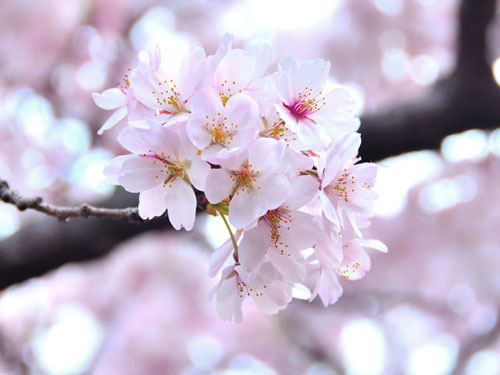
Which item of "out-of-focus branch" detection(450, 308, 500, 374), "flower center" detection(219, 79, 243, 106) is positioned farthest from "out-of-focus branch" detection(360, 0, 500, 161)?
"out-of-focus branch" detection(450, 308, 500, 374)

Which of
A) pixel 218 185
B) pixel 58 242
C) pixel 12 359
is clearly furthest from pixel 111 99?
pixel 12 359

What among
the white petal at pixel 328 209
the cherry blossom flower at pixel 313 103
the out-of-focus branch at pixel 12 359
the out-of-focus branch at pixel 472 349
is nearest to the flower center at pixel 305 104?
the cherry blossom flower at pixel 313 103

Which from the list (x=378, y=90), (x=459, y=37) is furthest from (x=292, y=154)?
(x=378, y=90)

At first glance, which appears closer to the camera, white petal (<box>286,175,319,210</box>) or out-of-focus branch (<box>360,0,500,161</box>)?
white petal (<box>286,175,319,210</box>)

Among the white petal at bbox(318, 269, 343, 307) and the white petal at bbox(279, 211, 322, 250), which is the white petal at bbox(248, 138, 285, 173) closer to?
the white petal at bbox(279, 211, 322, 250)

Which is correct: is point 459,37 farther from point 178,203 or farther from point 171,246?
point 171,246

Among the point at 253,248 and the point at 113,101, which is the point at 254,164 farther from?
the point at 113,101
